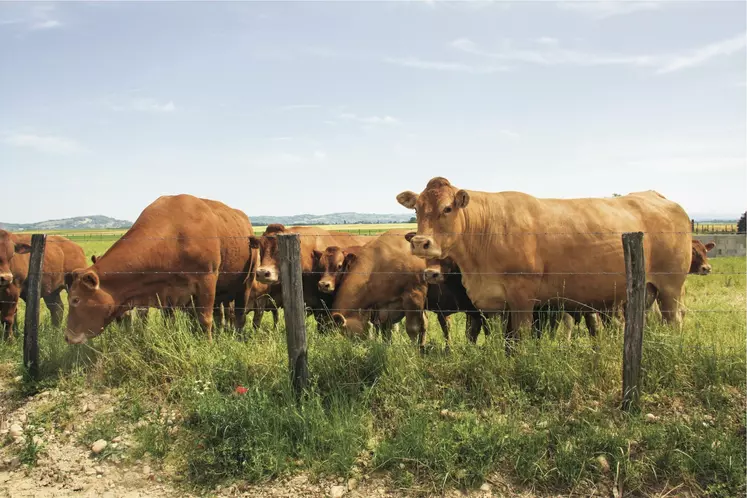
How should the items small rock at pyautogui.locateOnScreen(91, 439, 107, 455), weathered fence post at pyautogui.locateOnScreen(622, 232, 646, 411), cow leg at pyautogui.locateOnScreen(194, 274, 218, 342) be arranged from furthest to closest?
cow leg at pyautogui.locateOnScreen(194, 274, 218, 342), small rock at pyautogui.locateOnScreen(91, 439, 107, 455), weathered fence post at pyautogui.locateOnScreen(622, 232, 646, 411)

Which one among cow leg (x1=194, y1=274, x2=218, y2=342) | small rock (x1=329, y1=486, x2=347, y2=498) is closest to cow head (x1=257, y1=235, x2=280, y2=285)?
cow leg (x1=194, y1=274, x2=218, y2=342)

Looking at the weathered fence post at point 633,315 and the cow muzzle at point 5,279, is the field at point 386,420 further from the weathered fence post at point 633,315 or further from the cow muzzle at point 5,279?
the cow muzzle at point 5,279

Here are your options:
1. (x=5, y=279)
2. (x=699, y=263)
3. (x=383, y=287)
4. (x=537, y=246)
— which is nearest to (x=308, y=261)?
(x=383, y=287)

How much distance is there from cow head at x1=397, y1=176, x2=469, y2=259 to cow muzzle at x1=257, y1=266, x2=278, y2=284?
9.37 ft

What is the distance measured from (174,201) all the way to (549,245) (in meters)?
5.65

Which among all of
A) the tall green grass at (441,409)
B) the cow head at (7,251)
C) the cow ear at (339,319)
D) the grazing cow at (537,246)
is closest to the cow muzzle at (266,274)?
the cow ear at (339,319)

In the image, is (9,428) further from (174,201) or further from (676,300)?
(676,300)

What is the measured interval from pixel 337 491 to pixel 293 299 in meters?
1.82

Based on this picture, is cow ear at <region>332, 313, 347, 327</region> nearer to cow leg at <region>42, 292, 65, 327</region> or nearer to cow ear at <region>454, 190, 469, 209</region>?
cow ear at <region>454, 190, 469, 209</region>

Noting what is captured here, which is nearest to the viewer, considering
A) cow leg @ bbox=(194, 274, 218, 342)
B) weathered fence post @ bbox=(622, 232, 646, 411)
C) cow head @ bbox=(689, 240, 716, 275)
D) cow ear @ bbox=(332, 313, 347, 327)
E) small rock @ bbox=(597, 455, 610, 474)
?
small rock @ bbox=(597, 455, 610, 474)

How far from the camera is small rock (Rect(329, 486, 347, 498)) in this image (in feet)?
15.1

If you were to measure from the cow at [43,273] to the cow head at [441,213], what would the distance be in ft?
20.3

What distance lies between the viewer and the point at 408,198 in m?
7.68

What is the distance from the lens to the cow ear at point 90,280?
7.31 meters
